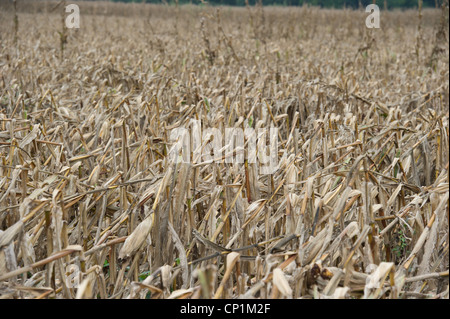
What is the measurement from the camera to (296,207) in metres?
1.43

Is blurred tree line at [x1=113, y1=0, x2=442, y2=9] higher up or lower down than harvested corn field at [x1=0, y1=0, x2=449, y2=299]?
higher up

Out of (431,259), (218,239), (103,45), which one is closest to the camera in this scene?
(431,259)

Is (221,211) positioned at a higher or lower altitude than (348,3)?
lower

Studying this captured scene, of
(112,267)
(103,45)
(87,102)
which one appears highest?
(103,45)

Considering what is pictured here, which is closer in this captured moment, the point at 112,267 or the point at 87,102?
the point at 112,267

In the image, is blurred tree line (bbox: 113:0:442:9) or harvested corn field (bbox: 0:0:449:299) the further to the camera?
blurred tree line (bbox: 113:0:442:9)

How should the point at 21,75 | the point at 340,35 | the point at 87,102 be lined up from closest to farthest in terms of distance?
1. the point at 87,102
2. the point at 21,75
3. the point at 340,35

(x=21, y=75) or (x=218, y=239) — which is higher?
(x=21, y=75)

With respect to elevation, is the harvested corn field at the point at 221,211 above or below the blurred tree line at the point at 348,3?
below

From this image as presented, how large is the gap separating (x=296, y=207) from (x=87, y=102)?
208cm

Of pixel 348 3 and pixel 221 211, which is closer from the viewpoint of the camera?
pixel 221 211

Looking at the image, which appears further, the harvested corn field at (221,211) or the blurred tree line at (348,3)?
the blurred tree line at (348,3)
